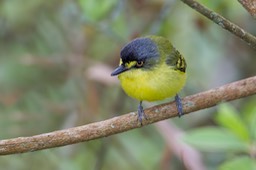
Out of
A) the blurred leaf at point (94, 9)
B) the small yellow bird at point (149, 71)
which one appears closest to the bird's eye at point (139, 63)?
→ the small yellow bird at point (149, 71)

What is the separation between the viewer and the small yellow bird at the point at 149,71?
10.5 feet

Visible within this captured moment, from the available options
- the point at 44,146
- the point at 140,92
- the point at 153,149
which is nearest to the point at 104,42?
the point at 153,149

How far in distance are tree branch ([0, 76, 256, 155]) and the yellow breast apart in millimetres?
301

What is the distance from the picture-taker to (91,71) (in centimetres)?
446

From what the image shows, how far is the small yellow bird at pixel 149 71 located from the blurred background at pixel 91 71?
831 mm

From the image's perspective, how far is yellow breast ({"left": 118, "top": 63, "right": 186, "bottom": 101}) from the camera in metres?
3.21

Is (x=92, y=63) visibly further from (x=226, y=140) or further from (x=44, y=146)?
(x=44, y=146)

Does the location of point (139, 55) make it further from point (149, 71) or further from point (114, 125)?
point (114, 125)

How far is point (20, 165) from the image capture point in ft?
14.9

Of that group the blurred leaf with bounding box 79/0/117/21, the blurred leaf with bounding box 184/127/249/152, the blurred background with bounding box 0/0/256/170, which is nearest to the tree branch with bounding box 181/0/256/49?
the blurred leaf with bounding box 184/127/249/152

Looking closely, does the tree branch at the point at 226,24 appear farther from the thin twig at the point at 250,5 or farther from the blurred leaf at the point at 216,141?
the blurred leaf at the point at 216,141

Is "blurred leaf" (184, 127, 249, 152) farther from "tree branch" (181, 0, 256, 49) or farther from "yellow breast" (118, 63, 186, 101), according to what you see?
"tree branch" (181, 0, 256, 49)

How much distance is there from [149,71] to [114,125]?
0.71 m

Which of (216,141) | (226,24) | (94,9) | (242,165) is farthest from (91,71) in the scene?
(226,24)
